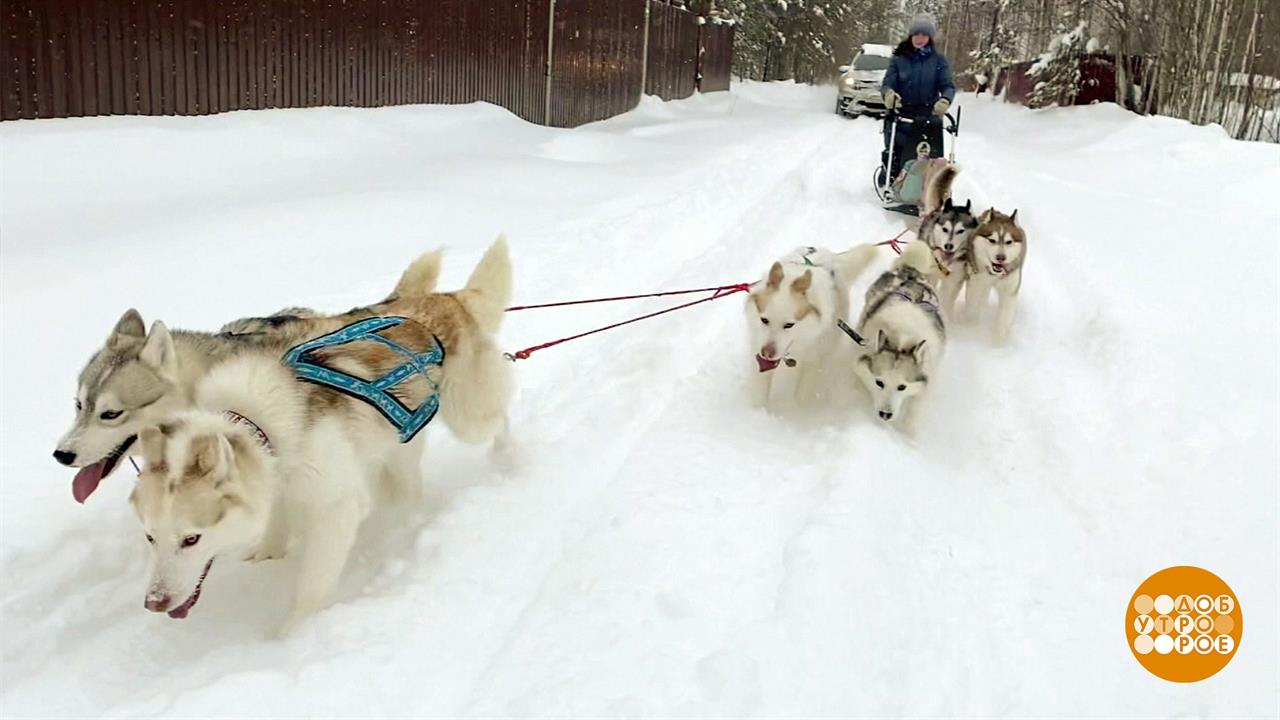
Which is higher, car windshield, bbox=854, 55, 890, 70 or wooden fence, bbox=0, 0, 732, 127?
car windshield, bbox=854, 55, 890, 70

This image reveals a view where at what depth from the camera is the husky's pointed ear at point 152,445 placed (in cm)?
209

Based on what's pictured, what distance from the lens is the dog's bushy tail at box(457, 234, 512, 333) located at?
3434mm

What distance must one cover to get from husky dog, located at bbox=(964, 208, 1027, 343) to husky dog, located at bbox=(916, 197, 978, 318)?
0.44 feet

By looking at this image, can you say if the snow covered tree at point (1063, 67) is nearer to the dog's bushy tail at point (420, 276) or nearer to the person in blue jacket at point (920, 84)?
the person in blue jacket at point (920, 84)

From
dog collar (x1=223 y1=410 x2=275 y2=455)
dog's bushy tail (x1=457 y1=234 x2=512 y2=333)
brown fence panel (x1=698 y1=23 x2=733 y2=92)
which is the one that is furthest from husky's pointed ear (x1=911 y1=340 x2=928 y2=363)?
brown fence panel (x1=698 y1=23 x2=733 y2=92)

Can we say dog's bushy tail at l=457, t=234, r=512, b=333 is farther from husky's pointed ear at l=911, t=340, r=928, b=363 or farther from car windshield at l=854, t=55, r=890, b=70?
car windshield at l=854, t=55, r=890, b=70

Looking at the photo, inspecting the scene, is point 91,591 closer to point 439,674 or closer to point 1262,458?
point 439,674

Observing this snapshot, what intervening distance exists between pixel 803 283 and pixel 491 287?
1539 mm

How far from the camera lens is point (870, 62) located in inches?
930

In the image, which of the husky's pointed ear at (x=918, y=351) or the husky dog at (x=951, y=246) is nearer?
the husky's pointed ear at (x=918, y=351)

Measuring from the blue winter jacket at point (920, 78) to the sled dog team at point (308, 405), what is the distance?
19.2 feet

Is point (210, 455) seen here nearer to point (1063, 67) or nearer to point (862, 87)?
point (862, 87)

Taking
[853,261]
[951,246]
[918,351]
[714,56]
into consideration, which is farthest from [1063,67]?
[918,351]

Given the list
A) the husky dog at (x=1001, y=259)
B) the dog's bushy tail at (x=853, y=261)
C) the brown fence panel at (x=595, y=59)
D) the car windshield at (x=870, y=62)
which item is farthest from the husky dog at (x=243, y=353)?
the car windshield at (x=870, y=62)
